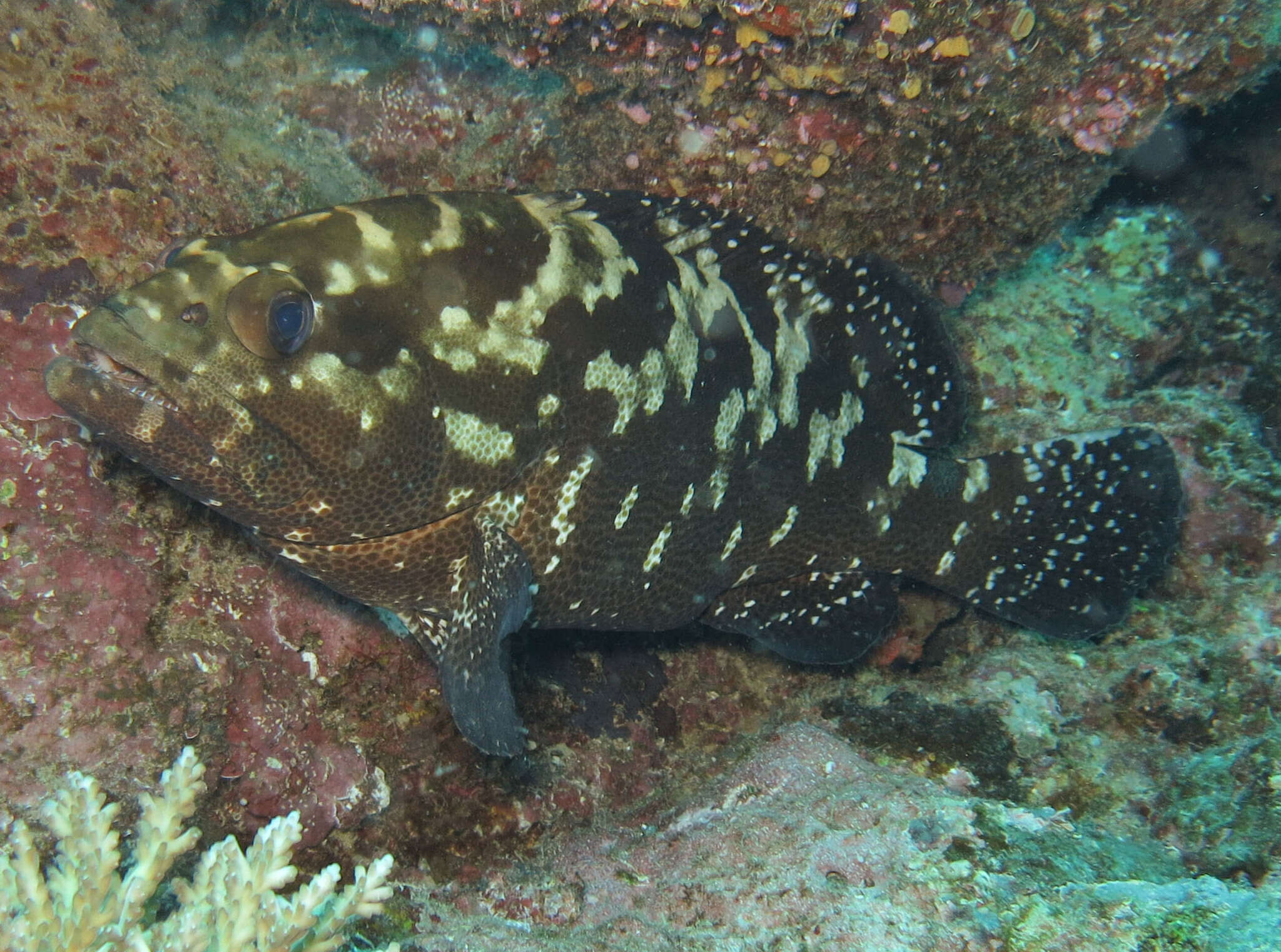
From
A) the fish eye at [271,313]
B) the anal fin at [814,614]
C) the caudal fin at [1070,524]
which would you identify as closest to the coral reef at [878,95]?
the caudal fin at [1070,524]

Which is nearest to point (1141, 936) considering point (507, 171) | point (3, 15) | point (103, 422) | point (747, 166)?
point (747, 166)

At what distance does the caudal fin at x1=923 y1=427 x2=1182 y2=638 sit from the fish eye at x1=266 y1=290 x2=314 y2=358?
313 centimetres

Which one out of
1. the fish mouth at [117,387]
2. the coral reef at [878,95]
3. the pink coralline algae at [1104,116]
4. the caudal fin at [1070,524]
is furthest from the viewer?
the caudal fin at [1070,524]

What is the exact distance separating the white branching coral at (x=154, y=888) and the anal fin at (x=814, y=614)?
207 cm

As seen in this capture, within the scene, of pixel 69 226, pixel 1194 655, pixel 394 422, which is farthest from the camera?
pixel 1194 655

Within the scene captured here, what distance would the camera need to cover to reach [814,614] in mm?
3939

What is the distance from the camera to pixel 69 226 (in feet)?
9.17

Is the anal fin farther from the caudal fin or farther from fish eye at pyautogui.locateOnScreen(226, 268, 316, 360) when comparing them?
fish eye at pyautogui.locateOnScreen(226, 268, 316, 360)

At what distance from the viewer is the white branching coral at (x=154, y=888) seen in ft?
6.84

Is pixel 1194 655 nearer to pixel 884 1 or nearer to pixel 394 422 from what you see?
pixel 884 1

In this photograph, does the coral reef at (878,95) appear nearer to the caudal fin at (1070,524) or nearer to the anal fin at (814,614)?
the caudal fin at (1070,524)

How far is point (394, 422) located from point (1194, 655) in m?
4.12

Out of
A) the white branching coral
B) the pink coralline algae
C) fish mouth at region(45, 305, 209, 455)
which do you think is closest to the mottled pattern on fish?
fish mouth at region(45, 305, 209, 455)

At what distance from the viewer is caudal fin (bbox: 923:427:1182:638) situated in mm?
4008
